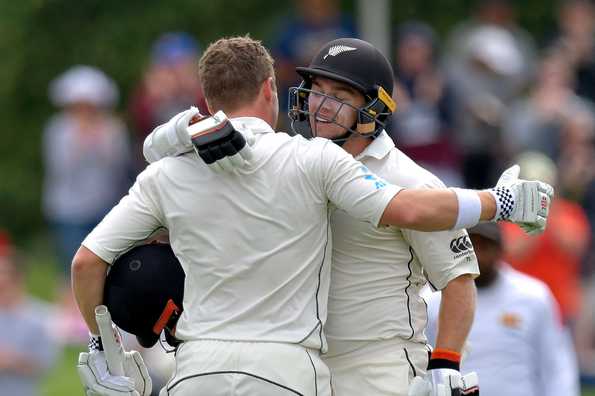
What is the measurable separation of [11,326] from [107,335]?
16.4ft

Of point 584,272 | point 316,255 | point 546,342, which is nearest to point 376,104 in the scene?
point 316,255

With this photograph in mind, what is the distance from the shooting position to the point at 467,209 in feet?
19.6

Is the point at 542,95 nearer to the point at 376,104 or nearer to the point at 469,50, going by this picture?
the point at 469,50

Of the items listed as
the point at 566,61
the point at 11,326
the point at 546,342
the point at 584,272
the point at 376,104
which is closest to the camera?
the point at 376,104

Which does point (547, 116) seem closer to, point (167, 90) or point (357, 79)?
point (167, 90)

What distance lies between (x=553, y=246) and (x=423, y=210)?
20.2 ft

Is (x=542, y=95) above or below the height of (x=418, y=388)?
below

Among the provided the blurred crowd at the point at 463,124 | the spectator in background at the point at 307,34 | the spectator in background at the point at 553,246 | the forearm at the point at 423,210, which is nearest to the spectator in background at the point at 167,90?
the blurred crowd at the point at 463,124

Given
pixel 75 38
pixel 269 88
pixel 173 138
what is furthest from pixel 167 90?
pixel 173 138

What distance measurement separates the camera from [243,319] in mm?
5996

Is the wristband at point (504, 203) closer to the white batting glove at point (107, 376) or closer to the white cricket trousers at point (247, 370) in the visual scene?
the white cricket trousers at point (247, 370)

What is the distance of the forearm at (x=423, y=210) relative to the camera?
5926mm

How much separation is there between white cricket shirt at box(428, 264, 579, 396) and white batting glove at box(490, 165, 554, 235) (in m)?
1.98

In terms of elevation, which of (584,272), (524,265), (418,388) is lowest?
(584,272)
